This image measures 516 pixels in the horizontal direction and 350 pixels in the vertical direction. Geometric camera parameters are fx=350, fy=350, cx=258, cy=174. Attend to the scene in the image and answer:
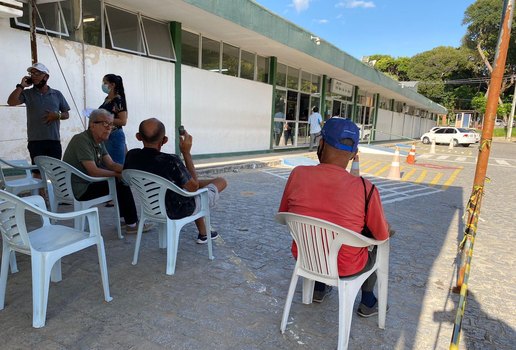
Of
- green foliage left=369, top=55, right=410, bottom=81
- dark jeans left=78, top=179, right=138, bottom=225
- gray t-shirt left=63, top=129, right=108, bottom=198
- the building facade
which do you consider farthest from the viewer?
green foliage left=369, top=55, right=410, bottom=81

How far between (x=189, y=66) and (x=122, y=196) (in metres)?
6.19

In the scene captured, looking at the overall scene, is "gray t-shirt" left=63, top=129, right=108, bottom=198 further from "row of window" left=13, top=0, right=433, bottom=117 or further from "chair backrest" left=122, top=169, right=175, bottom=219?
"row of window" left=13, top=0, right=433, bottom=117

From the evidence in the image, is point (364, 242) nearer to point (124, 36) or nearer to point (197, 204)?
point (197, 204)

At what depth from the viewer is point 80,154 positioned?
11.8 feet

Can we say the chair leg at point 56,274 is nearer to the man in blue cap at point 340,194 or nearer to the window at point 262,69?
the man in blue cap at point 340,194

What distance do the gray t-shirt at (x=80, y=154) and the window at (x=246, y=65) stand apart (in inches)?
333

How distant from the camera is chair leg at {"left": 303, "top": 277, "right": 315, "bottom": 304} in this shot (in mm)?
2773

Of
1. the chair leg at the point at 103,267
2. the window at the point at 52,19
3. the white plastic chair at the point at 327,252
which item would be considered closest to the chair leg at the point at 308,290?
the white plastic chair at the point at 327,252

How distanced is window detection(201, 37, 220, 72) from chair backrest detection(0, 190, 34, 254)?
8.42m

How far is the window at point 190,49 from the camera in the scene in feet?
30.8

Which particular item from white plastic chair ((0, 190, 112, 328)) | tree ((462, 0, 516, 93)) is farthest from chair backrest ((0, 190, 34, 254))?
tree ((462, 0, 516, 93))

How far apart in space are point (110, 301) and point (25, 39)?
5.31 metres

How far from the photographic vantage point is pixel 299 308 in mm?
2760

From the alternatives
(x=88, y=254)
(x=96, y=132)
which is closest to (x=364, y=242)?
(x=88, y=254)
